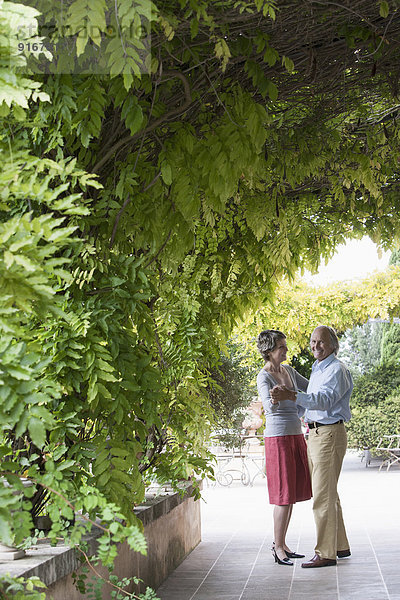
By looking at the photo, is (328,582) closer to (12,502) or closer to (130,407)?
(130,407)

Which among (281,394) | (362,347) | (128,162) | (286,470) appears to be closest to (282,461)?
(286,470)

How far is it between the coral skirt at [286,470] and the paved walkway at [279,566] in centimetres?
48

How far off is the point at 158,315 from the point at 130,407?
6.17ft

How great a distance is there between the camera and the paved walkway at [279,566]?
4.37 meters

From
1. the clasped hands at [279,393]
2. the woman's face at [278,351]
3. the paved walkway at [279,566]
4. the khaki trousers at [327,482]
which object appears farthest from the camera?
the woman's face at [278,351]

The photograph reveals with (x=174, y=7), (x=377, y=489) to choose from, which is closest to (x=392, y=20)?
(x=174, y=7)

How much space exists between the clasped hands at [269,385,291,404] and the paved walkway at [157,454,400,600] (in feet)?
3.73

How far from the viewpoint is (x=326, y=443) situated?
490 centimetres

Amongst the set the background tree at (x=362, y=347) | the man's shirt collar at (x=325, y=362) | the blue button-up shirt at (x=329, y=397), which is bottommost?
the blue button-up shirt at (x=329, y=397)

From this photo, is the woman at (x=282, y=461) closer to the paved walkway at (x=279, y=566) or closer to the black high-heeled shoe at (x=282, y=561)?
the black high-heeled shoe at (x=282, y=561)

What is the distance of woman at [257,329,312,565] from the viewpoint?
197 inches

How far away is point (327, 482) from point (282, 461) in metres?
0.34

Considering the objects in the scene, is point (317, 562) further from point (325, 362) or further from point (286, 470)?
point (325, 362)

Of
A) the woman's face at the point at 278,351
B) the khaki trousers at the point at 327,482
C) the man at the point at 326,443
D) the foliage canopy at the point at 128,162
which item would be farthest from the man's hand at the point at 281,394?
the foliage canopy at the point at 128,162
